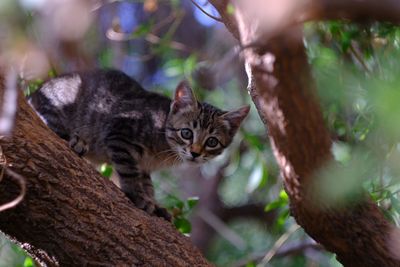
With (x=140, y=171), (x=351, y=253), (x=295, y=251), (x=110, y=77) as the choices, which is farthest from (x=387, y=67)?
(x=295, y=251)

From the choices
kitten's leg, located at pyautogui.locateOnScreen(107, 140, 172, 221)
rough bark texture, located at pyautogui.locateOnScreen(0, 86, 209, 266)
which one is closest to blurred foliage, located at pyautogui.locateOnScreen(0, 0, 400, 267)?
kitten's leg, located at pyautogui.locateOnScreen(107, 140, 172, 221)

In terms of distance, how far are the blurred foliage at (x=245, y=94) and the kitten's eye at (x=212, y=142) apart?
0.21 metres

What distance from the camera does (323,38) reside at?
176 inches

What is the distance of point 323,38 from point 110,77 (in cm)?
139

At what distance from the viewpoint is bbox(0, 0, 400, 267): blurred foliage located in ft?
7.59

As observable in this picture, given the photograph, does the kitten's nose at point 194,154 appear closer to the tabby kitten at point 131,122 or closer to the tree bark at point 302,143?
the tabby kitten at point 131,122

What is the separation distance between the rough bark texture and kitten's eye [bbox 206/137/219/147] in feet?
4.52

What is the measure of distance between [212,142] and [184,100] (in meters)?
0.32

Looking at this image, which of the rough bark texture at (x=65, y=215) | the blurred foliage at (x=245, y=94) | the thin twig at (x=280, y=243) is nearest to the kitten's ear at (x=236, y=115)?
the blurred foliage at (x=245, y=94)

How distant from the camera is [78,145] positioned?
402 centimetres

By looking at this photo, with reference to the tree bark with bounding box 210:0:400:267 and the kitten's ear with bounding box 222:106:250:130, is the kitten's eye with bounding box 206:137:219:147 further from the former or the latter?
the tree bark with bounding box 210:0:400:267

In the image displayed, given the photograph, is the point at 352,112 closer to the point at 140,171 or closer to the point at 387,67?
the point at 387,67

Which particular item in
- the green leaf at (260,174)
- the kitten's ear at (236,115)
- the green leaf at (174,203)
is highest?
the kitten's ear at (236,115)

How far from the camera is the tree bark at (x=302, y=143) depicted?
6.35 feet
